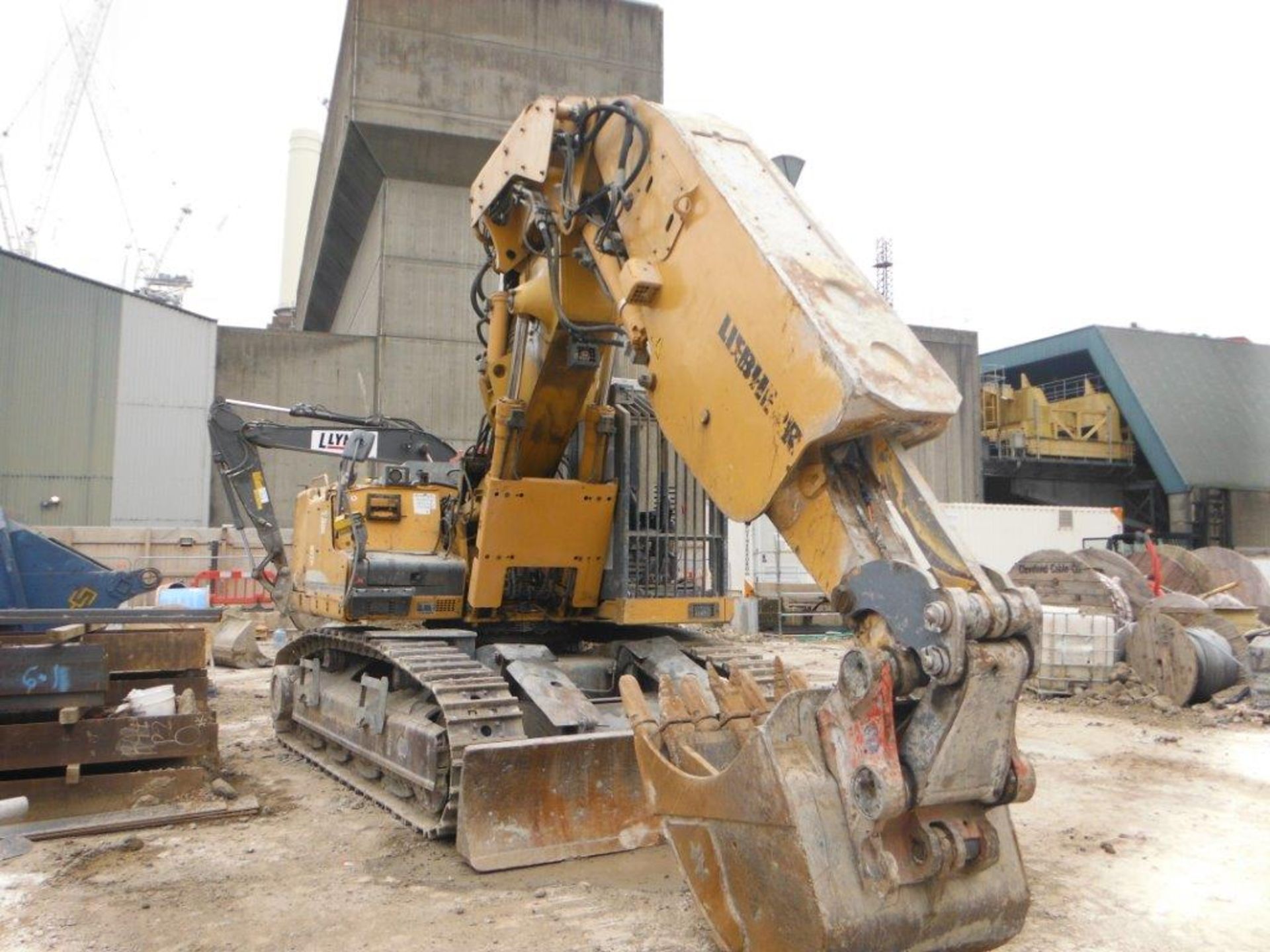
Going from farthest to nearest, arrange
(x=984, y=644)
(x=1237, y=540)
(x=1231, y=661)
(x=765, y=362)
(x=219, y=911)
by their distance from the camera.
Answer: (x=1237, y=540), (x=1231, y=661), (x=219, y=911), (x=765, y=362), (x=984, y=644)

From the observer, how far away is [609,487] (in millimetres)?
6434

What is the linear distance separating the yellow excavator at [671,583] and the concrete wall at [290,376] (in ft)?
55.1

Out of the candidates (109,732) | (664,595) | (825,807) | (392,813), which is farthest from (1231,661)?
(109,732)

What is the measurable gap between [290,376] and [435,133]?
6727mm

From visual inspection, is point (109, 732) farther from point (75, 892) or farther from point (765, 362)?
point (765, 362)

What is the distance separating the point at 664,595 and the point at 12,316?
2260 cm

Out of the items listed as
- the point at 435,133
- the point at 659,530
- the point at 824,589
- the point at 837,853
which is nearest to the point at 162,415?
the point at 435,133

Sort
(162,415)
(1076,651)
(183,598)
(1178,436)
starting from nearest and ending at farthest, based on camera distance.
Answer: (1076,651), (183,598), (162,415), (1178,436)

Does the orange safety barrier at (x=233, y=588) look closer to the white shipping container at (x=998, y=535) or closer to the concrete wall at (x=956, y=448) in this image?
the white shipping container at (x=998, y=535)

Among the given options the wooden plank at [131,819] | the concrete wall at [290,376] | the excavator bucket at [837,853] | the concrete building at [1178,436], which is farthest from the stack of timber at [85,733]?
the concrete building at [1178,436]

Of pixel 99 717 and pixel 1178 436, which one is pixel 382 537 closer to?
pixel 99 717

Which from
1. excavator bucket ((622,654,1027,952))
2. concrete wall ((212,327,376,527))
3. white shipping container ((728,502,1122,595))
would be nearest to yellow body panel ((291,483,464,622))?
excavator bucket ((622,654,1027,952))

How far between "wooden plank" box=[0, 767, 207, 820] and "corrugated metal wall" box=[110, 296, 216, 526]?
65.0 feet

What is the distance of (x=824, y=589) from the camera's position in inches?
129
